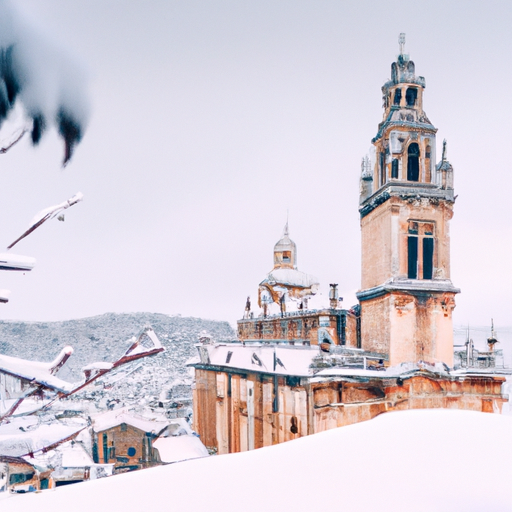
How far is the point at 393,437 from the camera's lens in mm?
4594

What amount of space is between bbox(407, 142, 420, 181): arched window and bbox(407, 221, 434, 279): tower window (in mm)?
1127

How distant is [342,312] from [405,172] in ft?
14.3

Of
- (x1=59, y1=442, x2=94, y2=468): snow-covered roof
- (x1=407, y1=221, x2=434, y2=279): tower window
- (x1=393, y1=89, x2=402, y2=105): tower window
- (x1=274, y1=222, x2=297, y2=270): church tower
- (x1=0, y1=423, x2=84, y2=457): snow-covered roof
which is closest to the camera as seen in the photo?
(x1=0, y1=423, x2=84, y2=457): snow-covered roof

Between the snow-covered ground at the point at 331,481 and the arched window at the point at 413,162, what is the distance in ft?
25.5

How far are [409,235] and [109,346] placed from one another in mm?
10010

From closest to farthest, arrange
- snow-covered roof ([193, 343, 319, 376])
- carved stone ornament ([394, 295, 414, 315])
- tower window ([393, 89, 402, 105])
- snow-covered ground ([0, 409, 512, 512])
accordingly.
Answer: snow-covered ground ([0, 409, 512, 512]), snow-covered roof ([193, 343, 319, 376]), carved stone ornament ([394, 295, 414, 315]), tower window ([393, 89, 402, 105])

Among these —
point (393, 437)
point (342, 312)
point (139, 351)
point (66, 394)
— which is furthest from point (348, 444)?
point (342, 312)

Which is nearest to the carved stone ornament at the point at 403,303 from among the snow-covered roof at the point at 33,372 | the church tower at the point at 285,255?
the snow-covered roof at the point at 33,372

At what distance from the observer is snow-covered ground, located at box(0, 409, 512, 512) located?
337 centimetres

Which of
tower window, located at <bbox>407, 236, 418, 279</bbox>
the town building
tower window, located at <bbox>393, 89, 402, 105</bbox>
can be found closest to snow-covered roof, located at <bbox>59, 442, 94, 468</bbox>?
the town building

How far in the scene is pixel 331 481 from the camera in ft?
12.0

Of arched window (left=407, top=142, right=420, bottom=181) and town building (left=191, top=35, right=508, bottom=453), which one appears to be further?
arched window (left=407, top=142, right=420, bottom=181)

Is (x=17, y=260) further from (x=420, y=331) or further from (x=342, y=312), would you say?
(x=342, y=312)

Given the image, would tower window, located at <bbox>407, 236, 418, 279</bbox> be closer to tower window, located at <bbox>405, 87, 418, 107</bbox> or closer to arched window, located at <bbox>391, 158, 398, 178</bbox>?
arched window, located at <bbox>391, 158, 398, 178</bbox>
